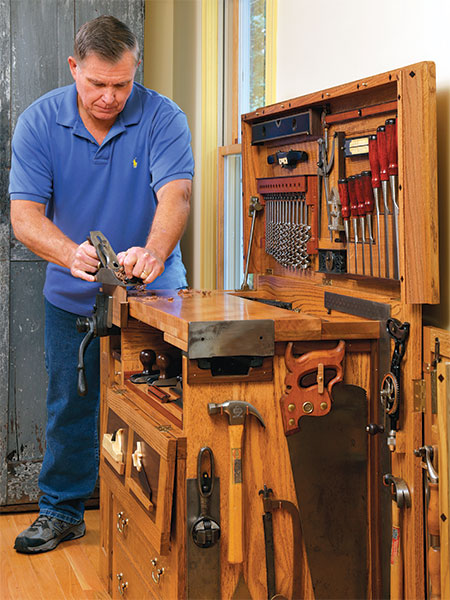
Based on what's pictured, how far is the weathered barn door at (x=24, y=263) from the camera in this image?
3342 mm

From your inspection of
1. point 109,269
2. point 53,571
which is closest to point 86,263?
point 109,269

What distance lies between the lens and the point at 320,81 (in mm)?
2438

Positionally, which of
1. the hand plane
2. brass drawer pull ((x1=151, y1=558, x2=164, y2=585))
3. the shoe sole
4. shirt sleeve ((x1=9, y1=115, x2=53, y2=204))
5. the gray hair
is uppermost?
the gray hair

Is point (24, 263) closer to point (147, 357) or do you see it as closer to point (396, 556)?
point (147, 357)

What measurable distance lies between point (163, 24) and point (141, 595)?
2903 mm

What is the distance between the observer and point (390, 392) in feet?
6.01

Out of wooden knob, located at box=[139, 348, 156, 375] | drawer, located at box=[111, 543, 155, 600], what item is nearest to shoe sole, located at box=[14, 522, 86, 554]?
drawer, located at box=[111, 543, 155, 600]

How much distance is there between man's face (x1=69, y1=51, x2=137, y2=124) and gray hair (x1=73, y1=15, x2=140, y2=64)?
17mm

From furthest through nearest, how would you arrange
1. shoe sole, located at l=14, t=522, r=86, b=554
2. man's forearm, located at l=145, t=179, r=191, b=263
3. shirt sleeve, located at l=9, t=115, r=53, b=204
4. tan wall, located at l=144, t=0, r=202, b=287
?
tan wall, located at l=144, t=0, r=202, b=287 → shoe sole, located at l=14, t=522, r=86, b=554 → shirt sleeve, located at l=9, t=115, r=53, b=204 → man's forearm, located at l=145, t=179, r=191, b=263

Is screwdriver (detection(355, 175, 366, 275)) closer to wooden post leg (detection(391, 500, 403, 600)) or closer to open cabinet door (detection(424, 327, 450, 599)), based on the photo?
open cabinet door (detection(424, 327, 450, 599))

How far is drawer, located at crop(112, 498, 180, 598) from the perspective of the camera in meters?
1.82

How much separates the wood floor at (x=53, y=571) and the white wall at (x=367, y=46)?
5.29 ft

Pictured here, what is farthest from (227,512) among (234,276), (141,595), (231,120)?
(231,120)

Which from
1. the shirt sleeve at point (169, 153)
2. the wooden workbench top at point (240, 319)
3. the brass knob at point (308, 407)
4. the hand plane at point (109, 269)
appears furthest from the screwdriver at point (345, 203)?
the shirt sleeve at point (169, 153)
